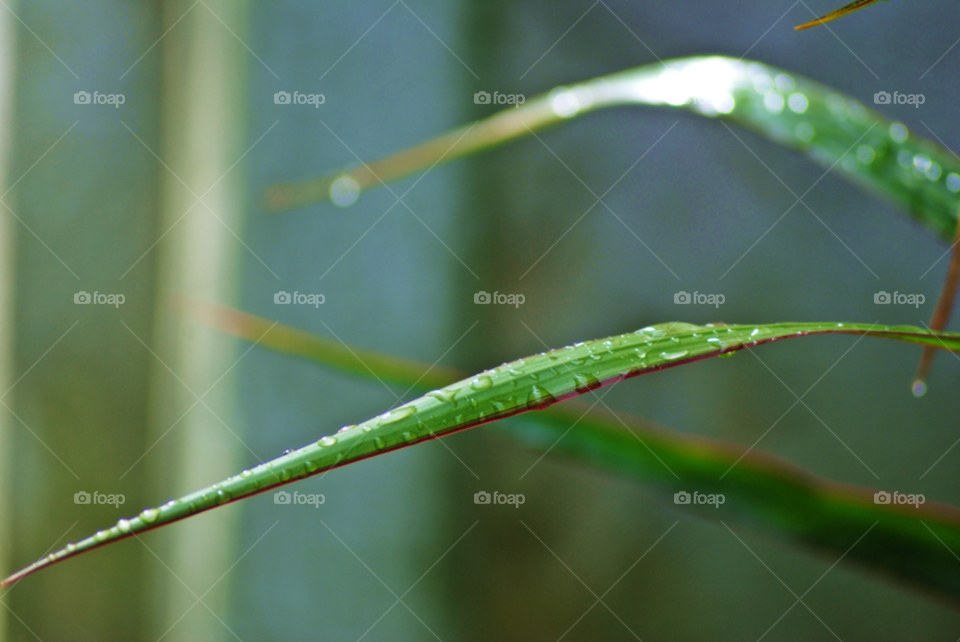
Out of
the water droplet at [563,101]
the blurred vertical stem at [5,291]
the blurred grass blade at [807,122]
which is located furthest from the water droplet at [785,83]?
the blurred vertical stem at [5,291]

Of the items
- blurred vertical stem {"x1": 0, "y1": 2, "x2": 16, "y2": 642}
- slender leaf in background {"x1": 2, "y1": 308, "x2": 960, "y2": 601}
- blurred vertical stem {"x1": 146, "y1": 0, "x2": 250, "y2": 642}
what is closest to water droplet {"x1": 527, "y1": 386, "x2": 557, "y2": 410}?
slender leaf in background {"x1": 2, "y1": 308, "x2": 960, "y2": 601}

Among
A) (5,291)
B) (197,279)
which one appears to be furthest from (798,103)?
(5,291)

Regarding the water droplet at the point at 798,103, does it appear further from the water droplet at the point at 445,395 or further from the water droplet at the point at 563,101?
the water droplet at the point at 445,395

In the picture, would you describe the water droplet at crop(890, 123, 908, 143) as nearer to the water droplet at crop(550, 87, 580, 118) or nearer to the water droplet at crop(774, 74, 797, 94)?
the water droplet at crop(774, 74, 797, 94)

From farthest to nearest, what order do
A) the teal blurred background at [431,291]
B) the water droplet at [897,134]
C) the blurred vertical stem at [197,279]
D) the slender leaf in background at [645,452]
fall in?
1. the blurred vertical stem at [197,279]
2. the teal blurred background at [431,291]
3. the water droplet at [897,134]
4. the slender leaf in background at [645,452]

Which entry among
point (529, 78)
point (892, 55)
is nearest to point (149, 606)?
point (529, 78)

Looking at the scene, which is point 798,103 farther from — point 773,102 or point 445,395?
point 445,395

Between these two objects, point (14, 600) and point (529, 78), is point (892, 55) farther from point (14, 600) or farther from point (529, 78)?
point (14, 600)
